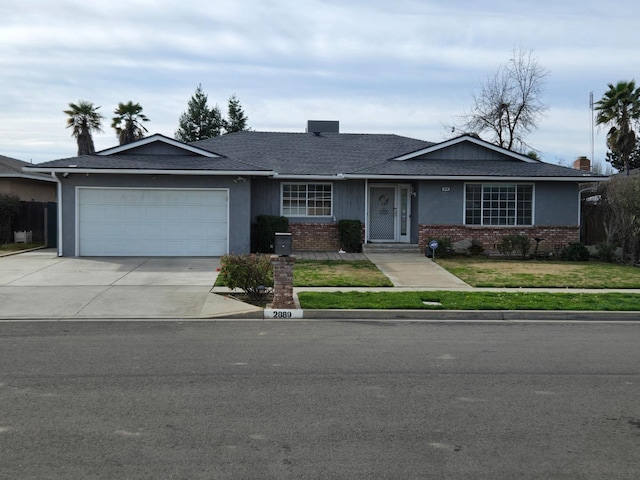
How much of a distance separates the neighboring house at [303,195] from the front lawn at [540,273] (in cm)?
242

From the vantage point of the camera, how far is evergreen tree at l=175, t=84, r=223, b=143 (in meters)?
52.1

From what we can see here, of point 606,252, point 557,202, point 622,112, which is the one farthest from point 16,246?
point 622,112

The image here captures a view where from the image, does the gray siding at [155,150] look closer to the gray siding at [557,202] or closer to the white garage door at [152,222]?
the white garage door at [152,222]

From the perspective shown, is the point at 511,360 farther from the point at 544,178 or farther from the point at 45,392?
the point at 544,178

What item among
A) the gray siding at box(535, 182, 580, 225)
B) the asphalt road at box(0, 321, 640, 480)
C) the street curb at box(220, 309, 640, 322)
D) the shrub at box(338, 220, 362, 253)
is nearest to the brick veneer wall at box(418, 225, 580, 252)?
the gray siding at box(535, 182, 580, 225)

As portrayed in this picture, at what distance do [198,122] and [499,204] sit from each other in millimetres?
34827

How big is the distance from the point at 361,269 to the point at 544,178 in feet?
26.9

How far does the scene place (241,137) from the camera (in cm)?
2738

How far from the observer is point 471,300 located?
12945 mm

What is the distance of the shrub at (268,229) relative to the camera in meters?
21.5

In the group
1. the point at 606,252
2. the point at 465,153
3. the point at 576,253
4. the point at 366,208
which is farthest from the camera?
the point at 465,153

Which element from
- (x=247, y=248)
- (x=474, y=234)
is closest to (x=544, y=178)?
(x=474, y=234)

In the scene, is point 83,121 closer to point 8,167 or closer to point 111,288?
point 8,167

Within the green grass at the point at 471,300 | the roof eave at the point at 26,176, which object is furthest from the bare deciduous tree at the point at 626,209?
the roof eave at the point at 26,176
